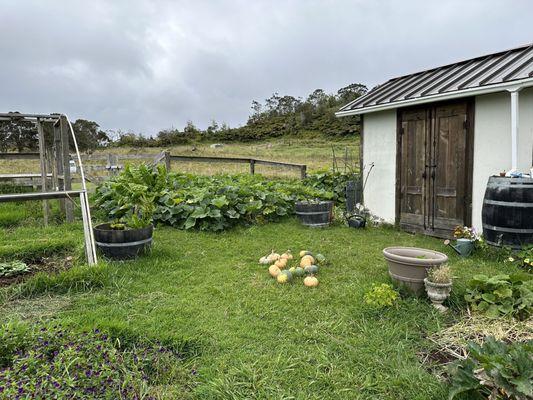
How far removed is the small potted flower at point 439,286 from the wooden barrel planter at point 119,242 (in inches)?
111

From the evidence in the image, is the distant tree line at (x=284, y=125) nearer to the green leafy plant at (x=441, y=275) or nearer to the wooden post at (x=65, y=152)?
the wooden post at (x=65, y=152)

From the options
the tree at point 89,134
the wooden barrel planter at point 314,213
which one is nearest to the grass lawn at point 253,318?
the wooden barrel planter at point 314,213

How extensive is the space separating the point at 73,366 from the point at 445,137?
203 inches

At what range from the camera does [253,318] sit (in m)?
2.55

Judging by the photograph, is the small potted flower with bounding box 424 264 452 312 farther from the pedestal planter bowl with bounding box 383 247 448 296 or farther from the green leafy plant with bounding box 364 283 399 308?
the green leafy plant with bounding box 364 283 399 308

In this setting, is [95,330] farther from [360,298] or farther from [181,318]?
[360,298]

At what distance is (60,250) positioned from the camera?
3.99 m

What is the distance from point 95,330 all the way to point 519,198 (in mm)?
4065

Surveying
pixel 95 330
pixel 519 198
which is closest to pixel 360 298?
pixel 95 330

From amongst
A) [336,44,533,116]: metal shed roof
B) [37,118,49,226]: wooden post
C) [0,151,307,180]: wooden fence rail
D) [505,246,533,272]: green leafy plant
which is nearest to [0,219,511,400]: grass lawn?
[505,246,533,272]: green leafy plant

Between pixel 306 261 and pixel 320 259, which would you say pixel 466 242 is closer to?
Result: pixel 320 259

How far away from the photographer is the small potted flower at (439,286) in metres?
2.57

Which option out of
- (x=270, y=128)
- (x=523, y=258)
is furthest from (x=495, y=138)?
(x=270, y=128)

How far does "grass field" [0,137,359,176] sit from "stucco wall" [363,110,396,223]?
5801 millimetres
